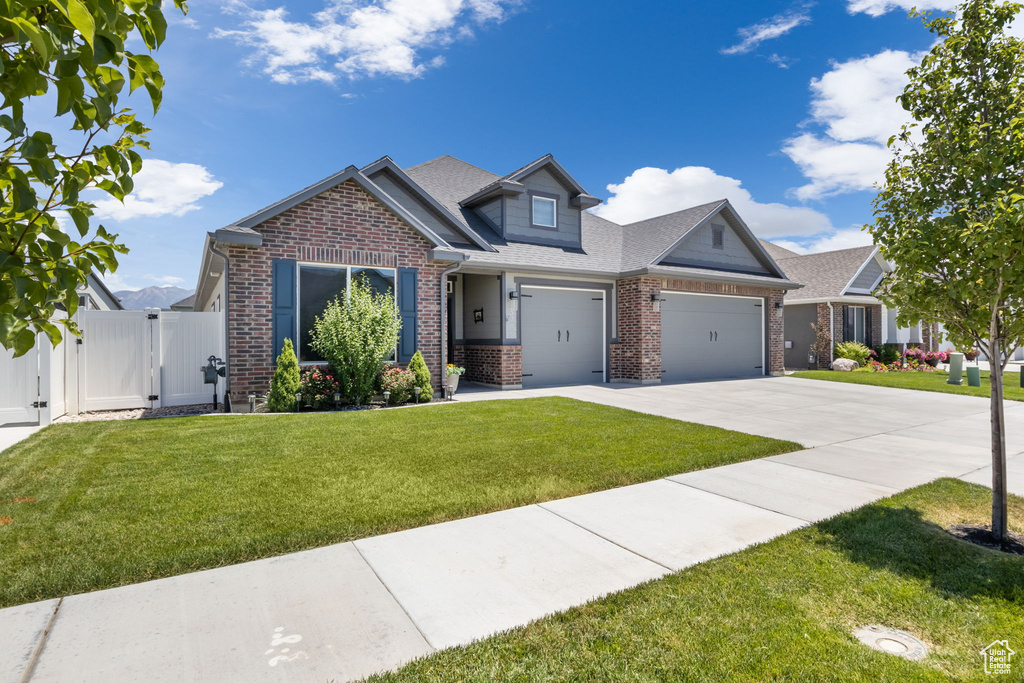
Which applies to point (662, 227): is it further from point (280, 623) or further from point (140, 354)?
point (280, 623)

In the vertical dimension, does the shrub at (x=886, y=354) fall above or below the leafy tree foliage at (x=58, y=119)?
below

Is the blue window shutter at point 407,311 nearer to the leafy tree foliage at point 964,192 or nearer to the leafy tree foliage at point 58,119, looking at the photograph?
the leafy tree foliage at point 964,192

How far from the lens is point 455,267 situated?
1171cm

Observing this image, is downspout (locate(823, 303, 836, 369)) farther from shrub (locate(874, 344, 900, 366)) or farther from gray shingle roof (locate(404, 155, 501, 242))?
gray shingle roof (locate(404, 155, 501, 242))

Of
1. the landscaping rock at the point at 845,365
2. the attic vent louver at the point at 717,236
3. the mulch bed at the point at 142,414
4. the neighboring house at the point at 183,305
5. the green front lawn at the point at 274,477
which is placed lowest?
the green front lawn at the point at 274,477

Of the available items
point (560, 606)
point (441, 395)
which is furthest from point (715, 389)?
point (560, 606)

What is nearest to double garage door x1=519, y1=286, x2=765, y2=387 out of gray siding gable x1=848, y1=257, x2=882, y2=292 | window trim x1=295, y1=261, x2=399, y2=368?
window trim x1=295, y1=261, x2=399, y2=368

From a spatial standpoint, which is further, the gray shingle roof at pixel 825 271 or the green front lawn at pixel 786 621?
the gray shingle roof at pixel 825 271

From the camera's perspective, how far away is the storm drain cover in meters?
2.45

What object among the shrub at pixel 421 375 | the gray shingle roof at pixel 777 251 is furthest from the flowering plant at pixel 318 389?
the gray shingle roof at pixel 777 251

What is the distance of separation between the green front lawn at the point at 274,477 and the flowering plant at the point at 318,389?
0.92 metres

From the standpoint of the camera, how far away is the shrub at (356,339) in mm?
9680

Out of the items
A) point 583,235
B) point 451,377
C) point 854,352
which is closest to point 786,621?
point 451,377

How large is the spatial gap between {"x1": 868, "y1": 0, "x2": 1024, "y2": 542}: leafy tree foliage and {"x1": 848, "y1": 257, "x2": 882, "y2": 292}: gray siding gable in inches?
792
